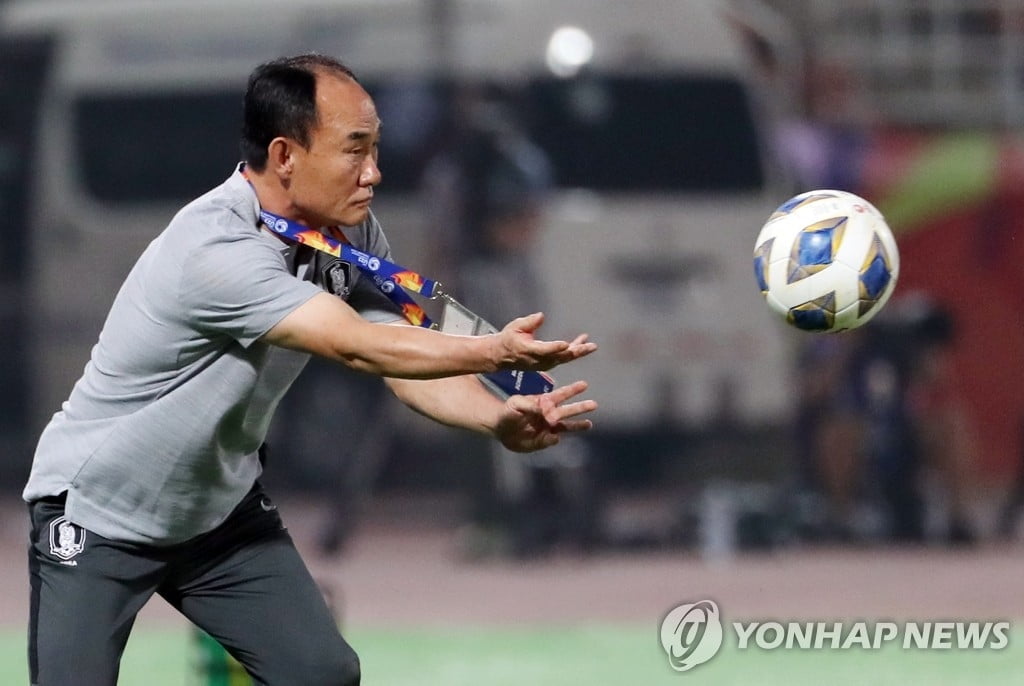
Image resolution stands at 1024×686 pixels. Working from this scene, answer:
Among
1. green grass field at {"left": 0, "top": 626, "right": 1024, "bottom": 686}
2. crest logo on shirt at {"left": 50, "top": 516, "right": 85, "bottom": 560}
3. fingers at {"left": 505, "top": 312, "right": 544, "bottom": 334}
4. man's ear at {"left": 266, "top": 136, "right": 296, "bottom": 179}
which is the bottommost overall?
green grass field at {"left": 0, "top": 626, "right": 1024, "bottom": 686}

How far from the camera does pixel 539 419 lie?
4301 mm

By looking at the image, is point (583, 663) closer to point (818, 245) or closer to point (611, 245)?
point (818, 245)

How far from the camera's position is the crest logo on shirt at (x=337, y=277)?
4.54 metres

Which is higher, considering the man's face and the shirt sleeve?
the man's face

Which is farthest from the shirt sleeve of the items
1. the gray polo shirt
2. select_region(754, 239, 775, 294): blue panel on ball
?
select_region(754, 239, 775, 294): blue panel on ball

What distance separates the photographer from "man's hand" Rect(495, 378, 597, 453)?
167 inches

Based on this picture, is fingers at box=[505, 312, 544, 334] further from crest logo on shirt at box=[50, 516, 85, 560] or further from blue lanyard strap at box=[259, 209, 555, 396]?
crest logo on shirt at box=[50, 516, 85, 560]

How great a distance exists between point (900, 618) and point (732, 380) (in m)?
2.96

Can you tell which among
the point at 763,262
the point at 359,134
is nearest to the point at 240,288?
the point at 359,134

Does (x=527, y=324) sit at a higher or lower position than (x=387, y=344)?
higher

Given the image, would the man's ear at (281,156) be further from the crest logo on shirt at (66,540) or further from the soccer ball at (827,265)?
the soccer ball at (827,265)

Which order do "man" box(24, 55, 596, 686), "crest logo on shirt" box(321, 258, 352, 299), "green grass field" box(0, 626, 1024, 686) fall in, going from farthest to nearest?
"green grass field" box(0, 626, 1024, 686)
"crest logo on shirt" box(321, 258, 352, 299)
"man" box(24, 55, 596, 686)

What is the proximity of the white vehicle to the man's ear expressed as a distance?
22.5 ft

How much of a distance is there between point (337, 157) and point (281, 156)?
0.15 meters
